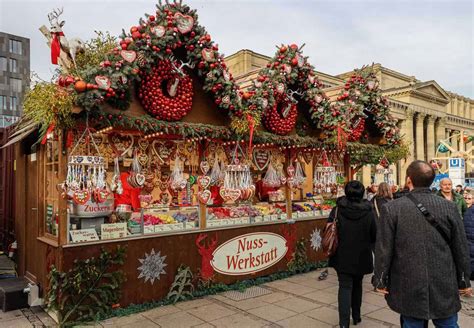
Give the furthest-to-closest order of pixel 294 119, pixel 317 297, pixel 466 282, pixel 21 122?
pixel 294 119 → pixel 21 122 → pixel 317 297 → pixel 466 282

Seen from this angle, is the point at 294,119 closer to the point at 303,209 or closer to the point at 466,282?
the point at 303,209

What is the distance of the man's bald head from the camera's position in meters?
2.97

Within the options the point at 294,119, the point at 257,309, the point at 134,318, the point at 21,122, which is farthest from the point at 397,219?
the point at 21,122

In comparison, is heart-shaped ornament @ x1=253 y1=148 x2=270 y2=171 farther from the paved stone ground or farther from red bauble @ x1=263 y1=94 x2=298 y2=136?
the paved stone ground

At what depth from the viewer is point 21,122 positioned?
6.32 meters

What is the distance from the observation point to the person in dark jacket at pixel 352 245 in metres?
4.29

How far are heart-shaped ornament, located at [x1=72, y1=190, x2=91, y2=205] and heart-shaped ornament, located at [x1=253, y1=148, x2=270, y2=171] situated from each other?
3.37 metres

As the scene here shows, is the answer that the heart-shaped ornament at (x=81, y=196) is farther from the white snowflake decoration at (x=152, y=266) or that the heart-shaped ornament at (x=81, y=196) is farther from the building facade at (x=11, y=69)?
the building facade at (x=11, y=69)

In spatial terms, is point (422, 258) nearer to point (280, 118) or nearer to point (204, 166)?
point (204, 166)

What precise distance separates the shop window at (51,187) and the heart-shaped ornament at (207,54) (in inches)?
92.9

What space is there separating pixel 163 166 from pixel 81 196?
195cm

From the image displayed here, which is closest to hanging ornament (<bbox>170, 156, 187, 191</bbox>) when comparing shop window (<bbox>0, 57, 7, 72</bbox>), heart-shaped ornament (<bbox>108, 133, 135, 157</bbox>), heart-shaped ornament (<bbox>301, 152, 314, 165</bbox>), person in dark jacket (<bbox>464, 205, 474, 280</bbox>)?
heart-shaped ornament (<bbox>108, 133, 135, 157</bbox>)

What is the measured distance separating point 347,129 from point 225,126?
2.88 meters

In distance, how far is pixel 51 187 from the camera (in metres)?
5.48
